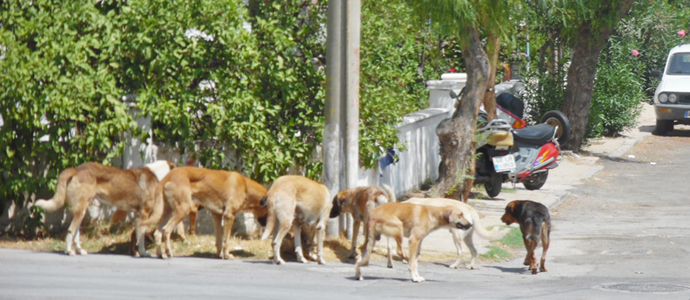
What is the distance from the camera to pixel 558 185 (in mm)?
16078

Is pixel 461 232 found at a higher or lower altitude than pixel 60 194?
lower

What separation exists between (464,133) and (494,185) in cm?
166

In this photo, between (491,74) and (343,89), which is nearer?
(343,89)

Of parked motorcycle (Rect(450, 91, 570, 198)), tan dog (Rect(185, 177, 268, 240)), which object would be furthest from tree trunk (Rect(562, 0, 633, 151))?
tan dog (Rect(185, 177, 268, 240))

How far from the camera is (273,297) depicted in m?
7.50

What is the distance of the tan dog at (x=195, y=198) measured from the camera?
28.7ft

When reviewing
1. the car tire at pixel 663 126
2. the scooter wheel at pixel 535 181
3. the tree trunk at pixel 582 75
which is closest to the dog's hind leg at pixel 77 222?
the scooter wheel at pixel 535 181

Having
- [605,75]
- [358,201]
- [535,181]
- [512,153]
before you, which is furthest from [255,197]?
[605,75]

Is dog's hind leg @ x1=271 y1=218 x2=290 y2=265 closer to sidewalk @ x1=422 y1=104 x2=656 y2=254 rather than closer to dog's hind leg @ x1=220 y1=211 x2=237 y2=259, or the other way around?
dog's hind leg @ x1=220 y1=211 x2=237 y2=259

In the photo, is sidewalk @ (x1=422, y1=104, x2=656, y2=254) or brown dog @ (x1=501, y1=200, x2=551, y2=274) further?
sidewalk @ (x1=422, y1=104, x2=656, y2=254)

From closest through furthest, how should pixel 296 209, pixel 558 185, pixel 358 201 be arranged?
pixel 296 209 < pixel 358 201 < pixel 558 185

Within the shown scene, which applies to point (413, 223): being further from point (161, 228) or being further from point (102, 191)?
point (102, 191)

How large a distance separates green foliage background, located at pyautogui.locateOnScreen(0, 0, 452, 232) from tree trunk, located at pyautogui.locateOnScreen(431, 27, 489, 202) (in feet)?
7.96

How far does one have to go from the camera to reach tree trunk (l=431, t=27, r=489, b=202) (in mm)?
12375
